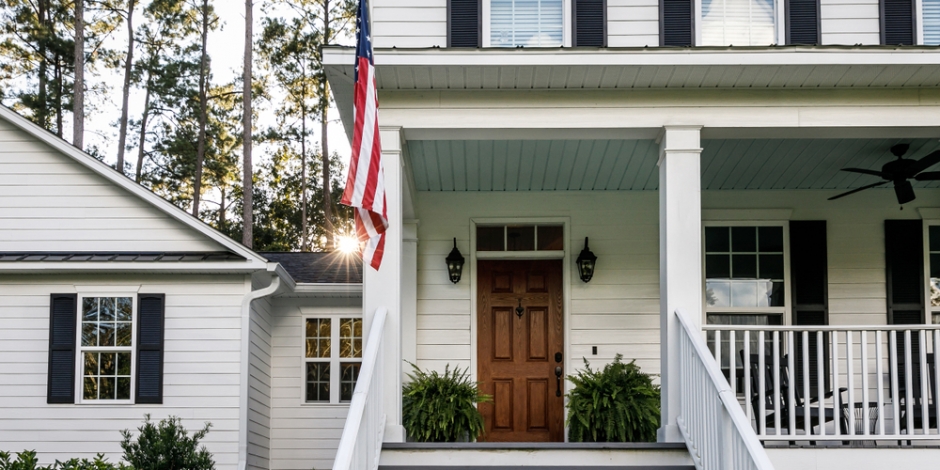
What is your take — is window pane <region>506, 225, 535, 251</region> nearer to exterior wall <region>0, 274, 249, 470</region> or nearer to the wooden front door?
the wooden front door

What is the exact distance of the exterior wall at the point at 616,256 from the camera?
862cm

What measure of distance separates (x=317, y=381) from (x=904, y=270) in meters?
6.81

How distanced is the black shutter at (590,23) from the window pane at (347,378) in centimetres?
668

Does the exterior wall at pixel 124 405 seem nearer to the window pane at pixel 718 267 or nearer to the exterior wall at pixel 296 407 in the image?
the exterior wall at pixel 296 407

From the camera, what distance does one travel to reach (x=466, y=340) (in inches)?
340

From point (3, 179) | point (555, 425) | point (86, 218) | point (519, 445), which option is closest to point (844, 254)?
point (555, 425)

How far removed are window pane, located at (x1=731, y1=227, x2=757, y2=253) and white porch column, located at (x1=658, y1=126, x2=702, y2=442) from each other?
104 inches

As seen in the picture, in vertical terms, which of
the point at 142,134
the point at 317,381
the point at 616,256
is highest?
the point at 142,134

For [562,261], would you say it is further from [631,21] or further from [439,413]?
[631,21]

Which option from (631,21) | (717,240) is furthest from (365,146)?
(717,240)

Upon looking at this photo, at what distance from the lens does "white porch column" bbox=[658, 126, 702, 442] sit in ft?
20.2

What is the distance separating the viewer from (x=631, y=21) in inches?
265

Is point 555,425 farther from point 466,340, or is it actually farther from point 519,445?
point 519,445

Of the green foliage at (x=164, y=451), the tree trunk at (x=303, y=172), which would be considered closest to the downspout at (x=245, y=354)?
the green foliage at (x=164, y=451)
